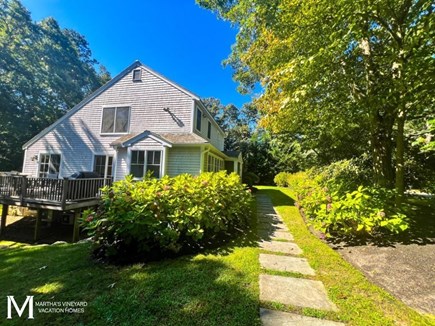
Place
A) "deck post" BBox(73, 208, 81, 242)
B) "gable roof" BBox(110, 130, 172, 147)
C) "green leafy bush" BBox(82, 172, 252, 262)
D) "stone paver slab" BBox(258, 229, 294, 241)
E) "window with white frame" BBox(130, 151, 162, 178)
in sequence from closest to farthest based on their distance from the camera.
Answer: "green leafy bush" BBox(82, 172, 252, 262) → "stone paver slab" BBox(258, 229, 294, 241) → "deck post" BBox(73, 208, 81, 242) → "gable roof" BBox(110, 130, 172, 147) → "window with white frame" BBox(130, 151, 162, 178)

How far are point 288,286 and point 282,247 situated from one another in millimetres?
1621

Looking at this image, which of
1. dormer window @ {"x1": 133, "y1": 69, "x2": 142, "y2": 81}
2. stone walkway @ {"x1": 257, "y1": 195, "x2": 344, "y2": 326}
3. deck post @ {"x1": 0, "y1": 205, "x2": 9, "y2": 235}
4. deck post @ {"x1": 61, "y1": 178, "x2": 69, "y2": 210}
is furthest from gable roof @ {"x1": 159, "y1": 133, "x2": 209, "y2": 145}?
deck post @ {"x1": 0, "y1": 205, "x2": 9, "y2": 235}

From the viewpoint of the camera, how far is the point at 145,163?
10320mm

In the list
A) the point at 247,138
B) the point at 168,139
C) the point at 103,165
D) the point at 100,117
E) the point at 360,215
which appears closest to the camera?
the point at 360,215

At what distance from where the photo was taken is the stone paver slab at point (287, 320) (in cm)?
225

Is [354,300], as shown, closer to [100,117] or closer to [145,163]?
[145,163]

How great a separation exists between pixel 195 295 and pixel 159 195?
75.6 inches

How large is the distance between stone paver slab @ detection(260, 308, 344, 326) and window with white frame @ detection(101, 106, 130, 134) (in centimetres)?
1188

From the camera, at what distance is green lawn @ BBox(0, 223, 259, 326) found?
7.61ft

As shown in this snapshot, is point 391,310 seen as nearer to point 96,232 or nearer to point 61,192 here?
point 96,232

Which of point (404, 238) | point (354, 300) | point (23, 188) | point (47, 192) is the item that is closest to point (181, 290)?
point (354, 300)

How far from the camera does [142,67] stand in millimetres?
12297

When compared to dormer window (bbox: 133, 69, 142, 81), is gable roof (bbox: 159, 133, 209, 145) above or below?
below

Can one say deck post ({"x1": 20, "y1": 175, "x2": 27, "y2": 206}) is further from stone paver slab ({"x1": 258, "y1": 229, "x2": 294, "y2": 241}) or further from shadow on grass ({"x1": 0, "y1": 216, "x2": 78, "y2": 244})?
stone paver slab ({"x1": 258, "y1": 229, "x2": 294, "y2": 241})
